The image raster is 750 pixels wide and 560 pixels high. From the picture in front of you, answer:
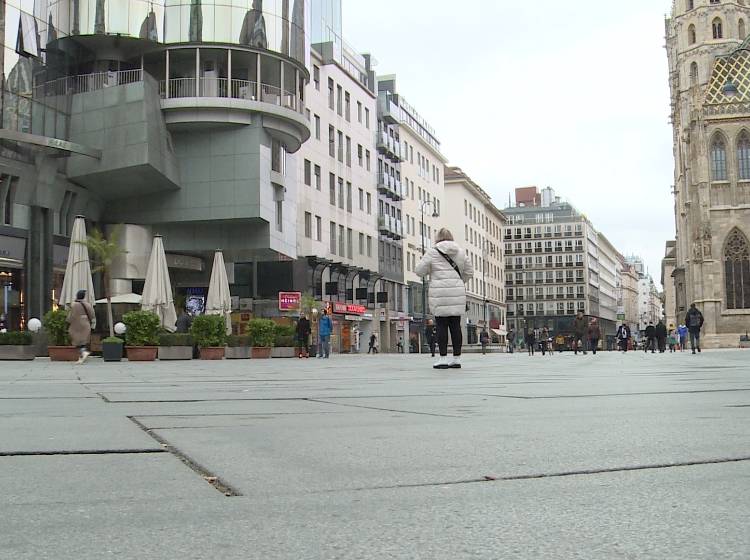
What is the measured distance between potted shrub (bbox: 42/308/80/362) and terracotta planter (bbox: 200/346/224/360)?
15.4 feet

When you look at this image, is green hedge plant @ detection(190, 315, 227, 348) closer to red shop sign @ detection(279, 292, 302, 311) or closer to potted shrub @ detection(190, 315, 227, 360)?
potted shrub @ detection(190, 315, 227, 360)

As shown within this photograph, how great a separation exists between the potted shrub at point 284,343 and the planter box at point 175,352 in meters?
6.01

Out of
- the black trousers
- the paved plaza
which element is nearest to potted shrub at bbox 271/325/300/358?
the black trousers

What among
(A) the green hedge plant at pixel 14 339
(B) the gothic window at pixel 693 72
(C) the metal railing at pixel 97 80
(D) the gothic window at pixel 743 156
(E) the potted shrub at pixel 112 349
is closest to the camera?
(E) the potted shrub at pixel 112 349

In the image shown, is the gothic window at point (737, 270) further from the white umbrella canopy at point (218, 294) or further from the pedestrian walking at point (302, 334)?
the white umbrella canopy at point (218, 294)

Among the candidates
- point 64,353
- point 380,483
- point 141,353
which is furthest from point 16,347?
point 380,483

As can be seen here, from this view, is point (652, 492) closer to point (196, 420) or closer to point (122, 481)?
point (122, 481)

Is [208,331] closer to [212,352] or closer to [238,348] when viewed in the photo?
[212,352]

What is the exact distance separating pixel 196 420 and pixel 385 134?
67.4 metres

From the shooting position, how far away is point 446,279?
43.1 ft

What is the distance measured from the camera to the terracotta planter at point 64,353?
78.1 ft

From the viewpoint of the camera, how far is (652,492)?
2816 mm

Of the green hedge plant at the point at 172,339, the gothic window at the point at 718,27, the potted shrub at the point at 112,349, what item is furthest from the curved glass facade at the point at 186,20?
the gothic window at the point at 718,27

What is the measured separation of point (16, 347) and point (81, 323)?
4880mm
